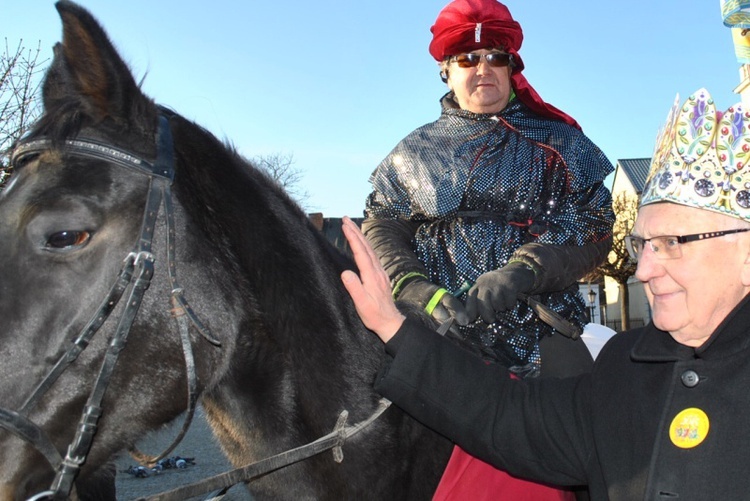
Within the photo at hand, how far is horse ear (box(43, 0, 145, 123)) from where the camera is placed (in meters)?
1.93

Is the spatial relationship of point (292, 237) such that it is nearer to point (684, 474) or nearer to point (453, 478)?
point (453, 478)

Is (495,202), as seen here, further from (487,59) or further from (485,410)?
(485,410)

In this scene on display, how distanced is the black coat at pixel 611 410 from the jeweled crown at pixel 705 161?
0.29 m

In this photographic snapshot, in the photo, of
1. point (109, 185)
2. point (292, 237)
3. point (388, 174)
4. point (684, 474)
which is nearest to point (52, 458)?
point (109, 185)

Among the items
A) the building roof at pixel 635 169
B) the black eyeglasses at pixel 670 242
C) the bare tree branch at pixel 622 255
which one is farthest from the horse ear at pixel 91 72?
the building roof at pixel 635 169

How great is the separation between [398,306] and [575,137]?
123cm

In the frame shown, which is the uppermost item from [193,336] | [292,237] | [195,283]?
[292,237]

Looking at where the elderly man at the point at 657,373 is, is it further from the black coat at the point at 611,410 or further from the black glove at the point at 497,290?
the black glove at the point at 497,290

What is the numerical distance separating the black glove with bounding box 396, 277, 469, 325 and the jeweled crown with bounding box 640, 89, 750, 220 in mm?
788

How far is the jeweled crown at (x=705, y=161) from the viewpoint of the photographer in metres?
1.81

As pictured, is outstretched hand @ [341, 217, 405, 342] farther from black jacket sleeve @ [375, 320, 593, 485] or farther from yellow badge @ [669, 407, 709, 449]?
yellow badge @ [669, 407, 709, 449]

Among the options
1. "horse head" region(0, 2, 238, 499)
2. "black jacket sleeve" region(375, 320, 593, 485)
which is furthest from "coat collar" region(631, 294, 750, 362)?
"horse head" region(0, 2, 238, 499)

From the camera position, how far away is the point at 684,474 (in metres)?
1.78

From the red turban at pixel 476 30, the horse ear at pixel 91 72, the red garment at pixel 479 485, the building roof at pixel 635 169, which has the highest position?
the building roof at pixel 635 169
